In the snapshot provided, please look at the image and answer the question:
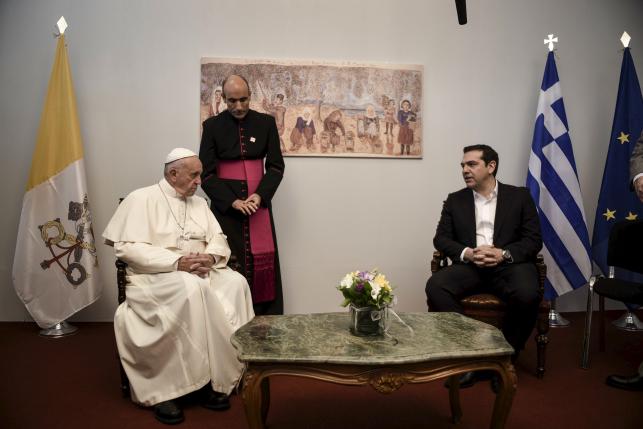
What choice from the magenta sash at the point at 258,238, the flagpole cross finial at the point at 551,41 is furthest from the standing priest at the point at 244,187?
the flagpole cross finial at the point at 551,41

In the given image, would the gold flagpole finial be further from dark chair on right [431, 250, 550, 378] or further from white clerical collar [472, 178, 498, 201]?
dark chair on right [431, 250, 550, 378]

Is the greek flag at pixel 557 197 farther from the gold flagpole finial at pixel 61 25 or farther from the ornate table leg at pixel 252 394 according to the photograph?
the gold flagpole finial at pixel 61 25

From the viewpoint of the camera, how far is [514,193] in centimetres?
363

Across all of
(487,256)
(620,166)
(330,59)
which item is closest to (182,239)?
(487,256)

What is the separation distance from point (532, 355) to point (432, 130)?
2.10m

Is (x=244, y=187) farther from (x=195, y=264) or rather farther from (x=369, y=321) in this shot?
(x=369, y=321)

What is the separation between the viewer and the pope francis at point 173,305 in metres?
2.76

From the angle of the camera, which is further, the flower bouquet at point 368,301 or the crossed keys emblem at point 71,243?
the crossed keys emblem at point 71,243

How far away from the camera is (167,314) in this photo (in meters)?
2.76

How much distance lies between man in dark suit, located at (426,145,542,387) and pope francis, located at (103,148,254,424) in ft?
4.46

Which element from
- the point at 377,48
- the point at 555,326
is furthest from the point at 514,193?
the point at 377,48

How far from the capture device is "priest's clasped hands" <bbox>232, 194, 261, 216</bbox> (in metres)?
3.58

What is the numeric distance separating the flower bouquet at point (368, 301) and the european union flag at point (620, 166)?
307 cm

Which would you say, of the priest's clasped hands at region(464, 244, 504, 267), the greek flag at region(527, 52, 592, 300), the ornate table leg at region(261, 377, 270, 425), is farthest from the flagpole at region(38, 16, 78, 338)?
the greek flag at region(527, 52, 592, 300)
